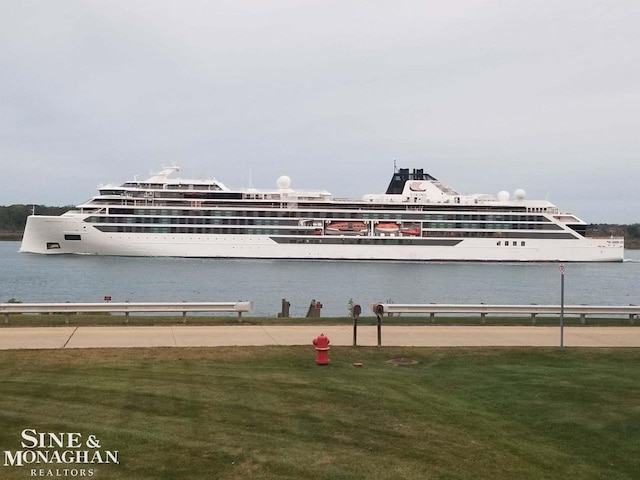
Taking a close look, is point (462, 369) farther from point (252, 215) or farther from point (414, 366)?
point (252, 215)

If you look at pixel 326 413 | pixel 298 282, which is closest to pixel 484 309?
pixel 326 413

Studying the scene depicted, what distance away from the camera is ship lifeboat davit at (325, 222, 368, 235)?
82938mm

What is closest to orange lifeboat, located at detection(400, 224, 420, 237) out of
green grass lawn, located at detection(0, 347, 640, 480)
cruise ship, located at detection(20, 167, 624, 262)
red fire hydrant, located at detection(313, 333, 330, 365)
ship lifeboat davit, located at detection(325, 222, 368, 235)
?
cruise ship, located at detection(20, 167, 624, 262)

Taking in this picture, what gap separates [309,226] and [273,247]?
511 cm

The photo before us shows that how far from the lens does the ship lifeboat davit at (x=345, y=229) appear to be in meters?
82.9

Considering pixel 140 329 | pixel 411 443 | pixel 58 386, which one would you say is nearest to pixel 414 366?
pixel 411 443

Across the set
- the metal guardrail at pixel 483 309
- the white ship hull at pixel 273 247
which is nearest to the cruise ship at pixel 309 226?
the white ship hull at pixel 273 247

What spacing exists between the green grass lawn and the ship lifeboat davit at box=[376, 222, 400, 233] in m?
72.1

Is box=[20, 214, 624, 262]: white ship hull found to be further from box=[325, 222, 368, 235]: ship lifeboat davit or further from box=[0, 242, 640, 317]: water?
box=[0, 242, 640, 317]: water

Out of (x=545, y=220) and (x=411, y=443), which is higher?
(x=545, y=220)

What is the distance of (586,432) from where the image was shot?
785 cm

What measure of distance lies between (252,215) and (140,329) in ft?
215

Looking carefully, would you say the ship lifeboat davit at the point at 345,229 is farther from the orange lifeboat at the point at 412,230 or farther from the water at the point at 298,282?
the orange lifeboat at the point at 412,230

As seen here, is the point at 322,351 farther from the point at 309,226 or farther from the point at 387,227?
the point at 387,227
